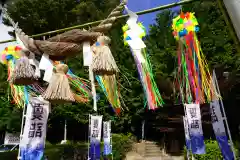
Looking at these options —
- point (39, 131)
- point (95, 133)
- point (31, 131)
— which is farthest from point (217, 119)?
point (95, 133)

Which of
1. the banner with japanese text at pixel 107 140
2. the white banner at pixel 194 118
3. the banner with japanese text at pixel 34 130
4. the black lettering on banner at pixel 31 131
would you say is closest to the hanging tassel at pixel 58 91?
the banner with japanese text at pixel 34 130

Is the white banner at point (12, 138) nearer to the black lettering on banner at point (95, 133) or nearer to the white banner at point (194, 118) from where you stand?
the black lettering on banner at point (95, 133)

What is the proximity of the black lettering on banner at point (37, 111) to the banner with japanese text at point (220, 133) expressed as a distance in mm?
3899

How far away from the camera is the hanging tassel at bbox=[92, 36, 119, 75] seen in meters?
3.13

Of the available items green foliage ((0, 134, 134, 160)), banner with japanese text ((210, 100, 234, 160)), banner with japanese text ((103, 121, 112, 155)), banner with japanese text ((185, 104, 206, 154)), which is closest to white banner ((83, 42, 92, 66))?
banner with japanese text ((210, 100, 234, 160))

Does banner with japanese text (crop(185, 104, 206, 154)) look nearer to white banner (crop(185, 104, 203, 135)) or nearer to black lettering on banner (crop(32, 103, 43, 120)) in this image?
white banner (crop(185, 104, 203, 135))

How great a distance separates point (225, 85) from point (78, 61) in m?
7.95

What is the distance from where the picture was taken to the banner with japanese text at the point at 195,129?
7008 mm

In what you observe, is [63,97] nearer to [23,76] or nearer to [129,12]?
[23,76]

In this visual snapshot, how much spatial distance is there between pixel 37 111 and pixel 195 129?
463 cm

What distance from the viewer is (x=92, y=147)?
29.7 feet

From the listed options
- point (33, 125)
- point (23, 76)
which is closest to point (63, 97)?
point (23, 76)

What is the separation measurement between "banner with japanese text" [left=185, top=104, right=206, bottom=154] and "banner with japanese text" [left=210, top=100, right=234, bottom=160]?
1.13 metres

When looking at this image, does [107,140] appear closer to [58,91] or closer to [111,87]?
[111,87]
